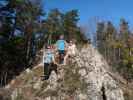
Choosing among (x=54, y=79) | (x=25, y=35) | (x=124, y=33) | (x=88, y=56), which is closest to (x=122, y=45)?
(x=124, y=33)

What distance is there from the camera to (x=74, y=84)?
18.6 m

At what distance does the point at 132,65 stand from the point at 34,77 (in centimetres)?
3413

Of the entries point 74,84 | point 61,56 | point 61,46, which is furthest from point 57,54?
point 74,84

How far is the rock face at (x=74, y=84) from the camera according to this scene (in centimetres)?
1812

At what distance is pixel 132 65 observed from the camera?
51219 mm

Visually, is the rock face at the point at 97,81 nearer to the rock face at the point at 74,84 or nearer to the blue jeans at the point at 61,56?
the rock face at the point at 74,84

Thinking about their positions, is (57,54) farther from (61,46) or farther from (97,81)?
(97,81)

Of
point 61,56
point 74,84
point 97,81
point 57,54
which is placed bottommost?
point 74,84

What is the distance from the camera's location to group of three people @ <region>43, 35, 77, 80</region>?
1716 centimetres

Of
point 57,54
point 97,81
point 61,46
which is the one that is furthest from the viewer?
point 57,54

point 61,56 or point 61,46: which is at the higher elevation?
point 61,46

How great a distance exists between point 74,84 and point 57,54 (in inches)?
98.8

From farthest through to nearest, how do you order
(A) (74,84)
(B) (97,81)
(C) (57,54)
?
1. (C) (57,54)
2. (B) (97,81)
3. (A) (74,84)

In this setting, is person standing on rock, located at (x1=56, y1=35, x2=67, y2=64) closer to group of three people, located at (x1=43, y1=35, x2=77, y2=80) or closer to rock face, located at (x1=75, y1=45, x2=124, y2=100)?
group of three people, located at (x1=43, y1=35, x2=77, y2=80)
